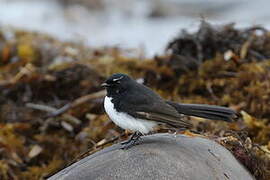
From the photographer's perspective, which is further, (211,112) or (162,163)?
(211,112)

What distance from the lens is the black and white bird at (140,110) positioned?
3.70m

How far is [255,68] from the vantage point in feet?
18.0

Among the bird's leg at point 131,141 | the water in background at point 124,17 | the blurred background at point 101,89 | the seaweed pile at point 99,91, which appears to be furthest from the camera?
the water in background at point 124,17

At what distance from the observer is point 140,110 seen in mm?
3701

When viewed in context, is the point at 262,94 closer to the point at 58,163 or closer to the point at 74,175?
the point at 58,163

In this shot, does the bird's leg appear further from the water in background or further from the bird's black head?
the water in background

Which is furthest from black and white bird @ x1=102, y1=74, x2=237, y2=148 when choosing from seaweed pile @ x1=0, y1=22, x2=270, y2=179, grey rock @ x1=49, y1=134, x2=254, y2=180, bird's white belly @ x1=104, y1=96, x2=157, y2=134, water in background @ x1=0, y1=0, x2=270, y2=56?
water in background @ x1=0, y1=0, x2=270, y2=56

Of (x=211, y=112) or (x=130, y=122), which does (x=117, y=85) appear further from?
(x=211, y=112)

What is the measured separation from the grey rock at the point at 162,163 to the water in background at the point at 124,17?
465 centimetres

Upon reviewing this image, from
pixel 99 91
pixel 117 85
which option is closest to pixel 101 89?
pixel 99 91

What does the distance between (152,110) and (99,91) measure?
1922mm

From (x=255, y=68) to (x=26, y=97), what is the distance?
213 centimetres

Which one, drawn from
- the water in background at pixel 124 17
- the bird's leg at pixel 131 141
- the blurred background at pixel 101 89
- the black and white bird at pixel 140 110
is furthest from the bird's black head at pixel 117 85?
the water in background at pixel 124 17

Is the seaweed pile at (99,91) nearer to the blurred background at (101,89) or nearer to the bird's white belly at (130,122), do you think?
the blurred background at (101,89)
